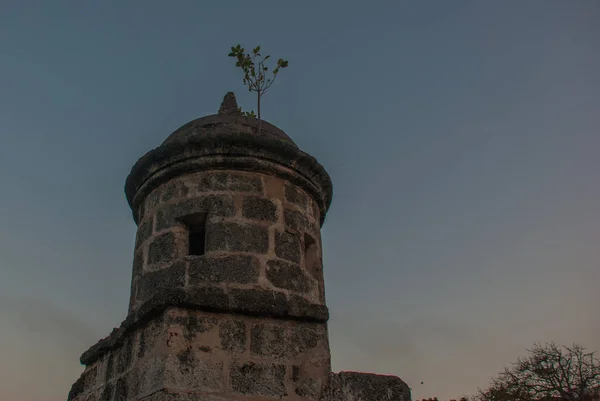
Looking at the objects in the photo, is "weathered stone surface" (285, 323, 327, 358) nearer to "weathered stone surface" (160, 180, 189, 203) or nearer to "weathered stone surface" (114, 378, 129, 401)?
"weathered stone surface" (114, 378, 129, 401)

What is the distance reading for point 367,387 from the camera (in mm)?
3396

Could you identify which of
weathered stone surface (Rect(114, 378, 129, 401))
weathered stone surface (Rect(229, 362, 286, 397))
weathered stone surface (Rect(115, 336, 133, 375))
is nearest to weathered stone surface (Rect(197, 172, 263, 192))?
weathered stone surface (Rect(115, 336, 133, 375))

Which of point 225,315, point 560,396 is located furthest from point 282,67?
point 560,396

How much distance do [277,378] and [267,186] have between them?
52.3 inches

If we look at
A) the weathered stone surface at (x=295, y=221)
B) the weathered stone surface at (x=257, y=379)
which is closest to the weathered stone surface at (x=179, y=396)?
the weathered stone surface at (x=257, y=379)

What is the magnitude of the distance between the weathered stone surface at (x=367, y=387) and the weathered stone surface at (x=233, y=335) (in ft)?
2.07

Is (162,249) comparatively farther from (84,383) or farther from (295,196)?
(84,383)

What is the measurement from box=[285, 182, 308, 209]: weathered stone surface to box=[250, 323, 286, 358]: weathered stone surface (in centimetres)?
100

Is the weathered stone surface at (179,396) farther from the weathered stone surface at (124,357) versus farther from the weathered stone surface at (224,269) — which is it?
the weathered stone surface at (224,269)

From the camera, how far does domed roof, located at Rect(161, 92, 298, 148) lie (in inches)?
151

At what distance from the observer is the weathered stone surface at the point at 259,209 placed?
3645 mm

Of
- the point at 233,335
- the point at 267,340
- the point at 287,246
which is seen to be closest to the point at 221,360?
the point at 233,335

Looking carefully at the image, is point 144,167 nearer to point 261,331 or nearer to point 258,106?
point 258,106

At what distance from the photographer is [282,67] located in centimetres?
447
